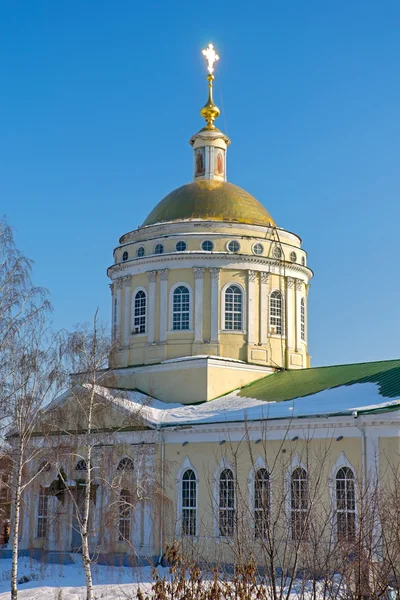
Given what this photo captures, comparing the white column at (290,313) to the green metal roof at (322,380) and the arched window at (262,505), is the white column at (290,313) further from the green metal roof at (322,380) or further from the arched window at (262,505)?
the arched window at (262,505)

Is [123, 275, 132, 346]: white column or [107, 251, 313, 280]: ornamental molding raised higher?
[107, 251, 313, 280]: ornamental molding

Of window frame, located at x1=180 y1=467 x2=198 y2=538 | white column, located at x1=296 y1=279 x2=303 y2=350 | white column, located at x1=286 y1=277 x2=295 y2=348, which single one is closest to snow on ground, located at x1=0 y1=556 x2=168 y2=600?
window frame, located at x1=180 y1=467 x2=198 y2=538

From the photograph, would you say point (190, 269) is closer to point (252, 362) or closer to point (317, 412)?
point (252, 362)

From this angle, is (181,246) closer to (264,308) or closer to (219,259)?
(219,259)

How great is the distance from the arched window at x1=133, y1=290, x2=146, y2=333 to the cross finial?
1167 centimetres

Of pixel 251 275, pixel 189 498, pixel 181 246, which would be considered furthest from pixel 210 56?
pixel 189 498

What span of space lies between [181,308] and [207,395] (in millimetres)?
4371

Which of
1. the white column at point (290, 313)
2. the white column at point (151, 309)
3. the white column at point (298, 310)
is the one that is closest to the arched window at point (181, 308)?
the white column at point (151, 309)

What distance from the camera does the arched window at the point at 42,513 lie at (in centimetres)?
3192

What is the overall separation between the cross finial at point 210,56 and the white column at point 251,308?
11.3m

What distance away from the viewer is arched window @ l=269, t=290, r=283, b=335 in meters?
35.2

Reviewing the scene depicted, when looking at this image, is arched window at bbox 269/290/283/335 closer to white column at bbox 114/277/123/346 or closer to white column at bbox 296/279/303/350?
white column at bbox 296/279/303/350

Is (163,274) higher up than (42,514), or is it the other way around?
(163,274)

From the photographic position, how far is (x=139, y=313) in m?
35.8
